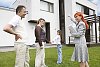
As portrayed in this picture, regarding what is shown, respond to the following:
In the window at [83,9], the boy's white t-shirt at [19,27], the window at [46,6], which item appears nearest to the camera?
the boy's white t-shirt at [19,27]

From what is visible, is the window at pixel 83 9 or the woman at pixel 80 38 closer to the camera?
the woman at pixel 80 38

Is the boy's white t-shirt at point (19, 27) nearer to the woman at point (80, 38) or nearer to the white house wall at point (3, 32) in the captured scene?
the woman at point (80, 38)

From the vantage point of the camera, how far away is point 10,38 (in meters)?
28.5

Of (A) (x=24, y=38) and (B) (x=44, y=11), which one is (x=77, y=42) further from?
(B) (x=44, y=11)

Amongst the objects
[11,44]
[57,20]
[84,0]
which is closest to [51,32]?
[57,20]

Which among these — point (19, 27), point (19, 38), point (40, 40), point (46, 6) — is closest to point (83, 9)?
point (46, 6)

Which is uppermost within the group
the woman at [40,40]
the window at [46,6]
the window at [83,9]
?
the window at [83,9]

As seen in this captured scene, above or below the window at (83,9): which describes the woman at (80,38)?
below

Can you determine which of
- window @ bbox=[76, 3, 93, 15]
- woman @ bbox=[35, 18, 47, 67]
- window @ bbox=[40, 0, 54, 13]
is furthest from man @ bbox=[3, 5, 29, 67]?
window @ bbox=[76, 3, 93, 15]

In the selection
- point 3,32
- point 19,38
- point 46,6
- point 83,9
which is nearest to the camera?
point 19,38

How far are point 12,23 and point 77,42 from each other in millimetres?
2310

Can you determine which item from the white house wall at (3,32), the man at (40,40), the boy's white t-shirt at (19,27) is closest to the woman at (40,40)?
the man at (40,40)

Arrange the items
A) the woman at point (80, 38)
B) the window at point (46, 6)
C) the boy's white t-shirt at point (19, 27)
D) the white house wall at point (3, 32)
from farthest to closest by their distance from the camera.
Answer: the window at point (46, 6)
the white house wall at point (3, 32)
the woman at point (80, 38)
the boy's white t-shirt at point (19, 27)

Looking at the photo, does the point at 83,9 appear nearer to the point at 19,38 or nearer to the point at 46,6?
the point at 46,6
